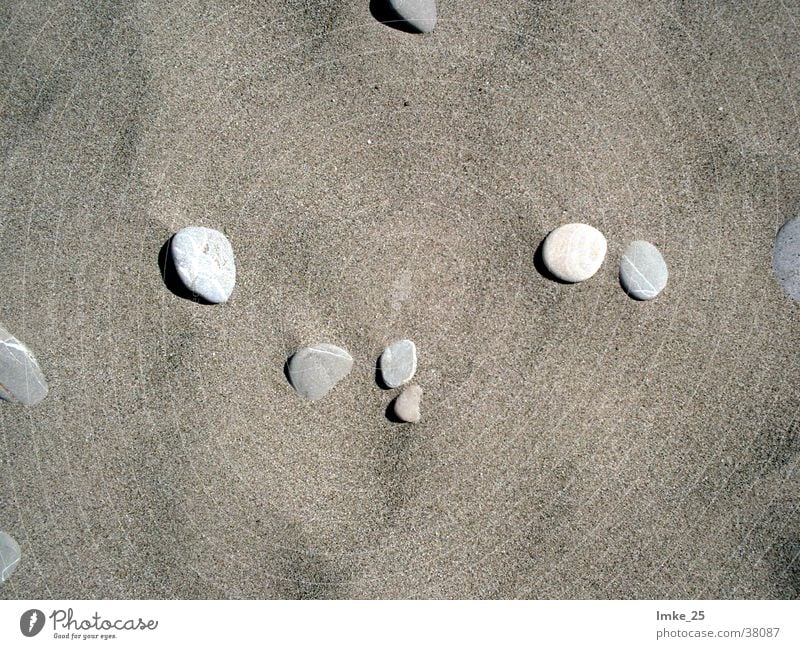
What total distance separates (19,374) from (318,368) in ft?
3.13

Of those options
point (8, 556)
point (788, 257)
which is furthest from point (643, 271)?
point (8, 556)

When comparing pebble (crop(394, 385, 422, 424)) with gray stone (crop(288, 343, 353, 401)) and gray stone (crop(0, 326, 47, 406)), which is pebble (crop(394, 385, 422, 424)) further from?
gray stone (crop(0, 326, 47, 406))

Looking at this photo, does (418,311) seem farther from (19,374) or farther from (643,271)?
(19,374)

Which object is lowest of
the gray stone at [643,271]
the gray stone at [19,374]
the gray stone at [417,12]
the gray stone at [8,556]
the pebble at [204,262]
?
the gray stone at [8,556]

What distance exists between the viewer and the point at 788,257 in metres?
1.71

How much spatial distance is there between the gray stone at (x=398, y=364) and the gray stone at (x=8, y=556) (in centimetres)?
129

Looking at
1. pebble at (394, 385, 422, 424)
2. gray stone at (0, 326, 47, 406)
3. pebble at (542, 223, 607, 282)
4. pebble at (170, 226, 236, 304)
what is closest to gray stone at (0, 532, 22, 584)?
gray stone at (0, 326, 47, 406)

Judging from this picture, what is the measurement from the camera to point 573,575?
67.0 inches

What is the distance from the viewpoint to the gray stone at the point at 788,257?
67.4 inches

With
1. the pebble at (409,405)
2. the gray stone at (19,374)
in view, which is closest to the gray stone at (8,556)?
the gray stone at (19,374)

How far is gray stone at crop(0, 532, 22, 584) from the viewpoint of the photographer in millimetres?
1701

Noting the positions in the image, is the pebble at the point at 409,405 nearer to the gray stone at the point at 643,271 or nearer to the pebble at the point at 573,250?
the pebble at the point at 573,250
